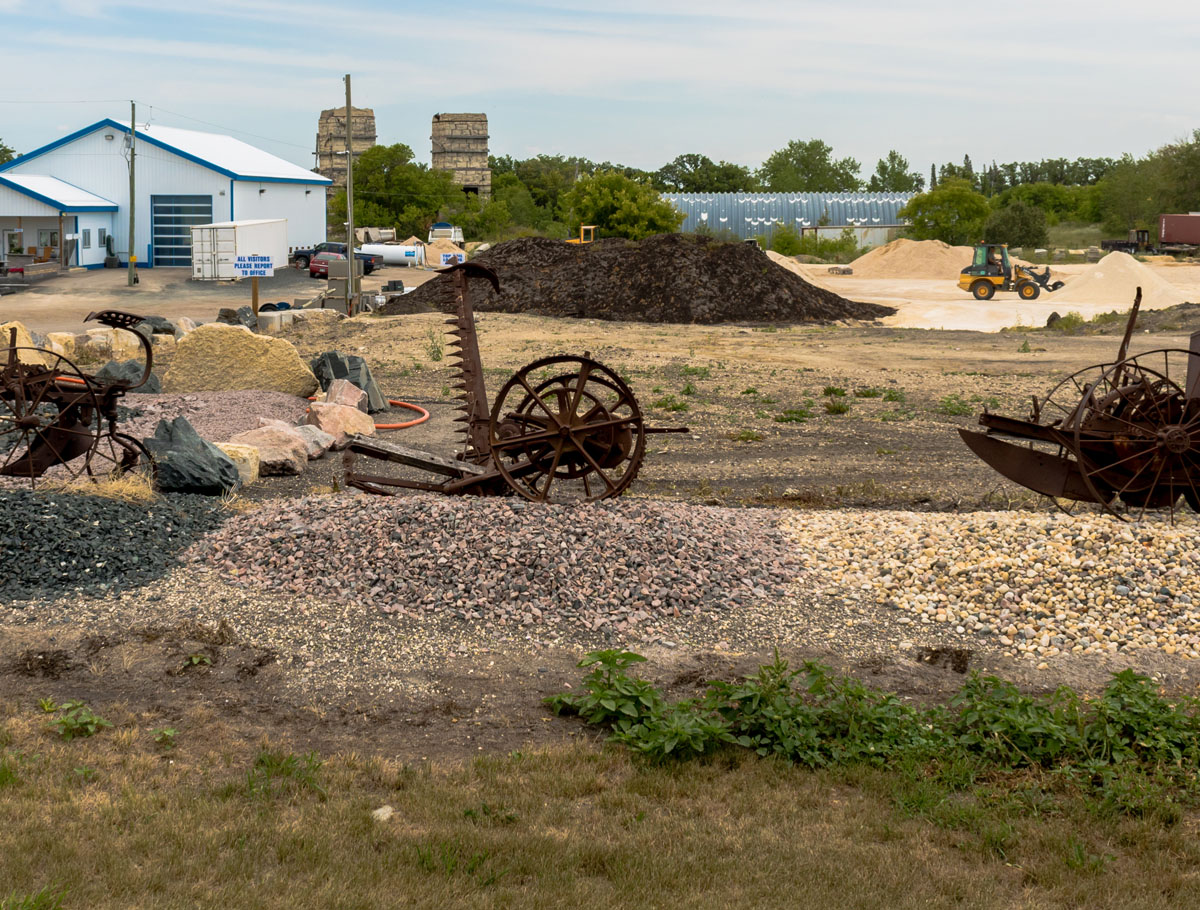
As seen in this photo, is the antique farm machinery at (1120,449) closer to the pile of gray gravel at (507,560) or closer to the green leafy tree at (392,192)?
the pile of gray gravel at (507,560)

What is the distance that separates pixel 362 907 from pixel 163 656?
2887 mm

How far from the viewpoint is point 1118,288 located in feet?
122

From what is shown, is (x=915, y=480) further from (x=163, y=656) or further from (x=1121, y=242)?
(x=1121, y=242)

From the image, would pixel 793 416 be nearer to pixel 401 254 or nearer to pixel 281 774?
pixel 281 774

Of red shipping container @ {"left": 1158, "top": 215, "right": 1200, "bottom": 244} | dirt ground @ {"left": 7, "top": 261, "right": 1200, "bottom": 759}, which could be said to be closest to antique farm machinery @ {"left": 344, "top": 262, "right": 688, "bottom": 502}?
dirt ground @ {"left": 7, "top": 261, "right": 1200, "bottom": 759}

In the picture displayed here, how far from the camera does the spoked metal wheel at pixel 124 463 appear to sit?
32.0ft

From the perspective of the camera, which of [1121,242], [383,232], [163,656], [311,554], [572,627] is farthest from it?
[383,232]

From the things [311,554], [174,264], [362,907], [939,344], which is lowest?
[362,907]

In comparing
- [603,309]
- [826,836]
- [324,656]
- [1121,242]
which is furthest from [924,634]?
[1121,242]

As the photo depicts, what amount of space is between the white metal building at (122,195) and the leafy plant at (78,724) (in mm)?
47888

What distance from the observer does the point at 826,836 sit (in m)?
4.52

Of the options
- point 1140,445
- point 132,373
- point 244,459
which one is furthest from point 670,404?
point 1140,445


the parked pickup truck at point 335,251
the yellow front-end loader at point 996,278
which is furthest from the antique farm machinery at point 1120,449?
the parked pickup truck at point 335,251

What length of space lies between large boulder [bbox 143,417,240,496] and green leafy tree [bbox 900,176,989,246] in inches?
2346
